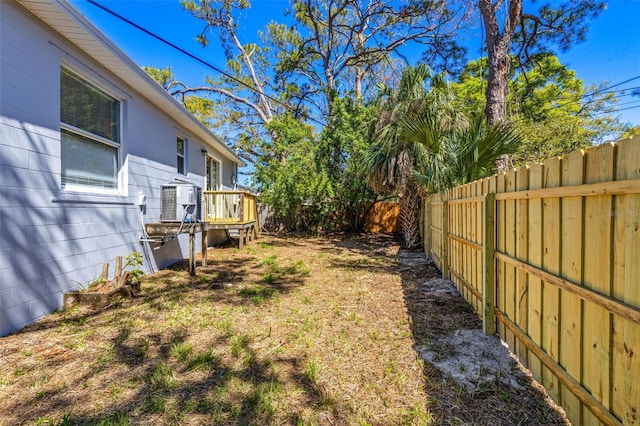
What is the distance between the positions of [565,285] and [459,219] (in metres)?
2.70

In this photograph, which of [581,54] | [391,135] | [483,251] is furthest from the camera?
[581,54]

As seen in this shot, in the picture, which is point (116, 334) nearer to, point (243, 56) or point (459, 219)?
point (459, 219)

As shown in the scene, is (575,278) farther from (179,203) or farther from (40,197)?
(179,203)

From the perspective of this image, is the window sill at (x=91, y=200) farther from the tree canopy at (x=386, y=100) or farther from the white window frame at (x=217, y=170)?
the tree canopy at (x=386, y=100)

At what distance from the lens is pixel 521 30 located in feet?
36.9

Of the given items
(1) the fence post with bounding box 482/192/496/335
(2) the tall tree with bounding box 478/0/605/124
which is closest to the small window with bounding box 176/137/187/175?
(1) the fence post with bounding box 482/192/496/335

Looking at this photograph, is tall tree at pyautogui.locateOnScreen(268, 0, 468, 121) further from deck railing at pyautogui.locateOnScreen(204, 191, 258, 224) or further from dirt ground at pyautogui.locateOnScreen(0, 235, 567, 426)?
dirt ground at pyautogui.locateOnScreen(0, 235, 567, 426)

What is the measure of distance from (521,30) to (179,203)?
1293 centimetres

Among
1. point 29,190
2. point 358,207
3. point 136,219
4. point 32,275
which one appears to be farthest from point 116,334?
point 358,207

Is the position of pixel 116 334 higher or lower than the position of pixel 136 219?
lower

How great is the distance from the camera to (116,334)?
315 cm

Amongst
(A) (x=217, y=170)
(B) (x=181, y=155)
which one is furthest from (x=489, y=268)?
(A) (x=217, y=170)

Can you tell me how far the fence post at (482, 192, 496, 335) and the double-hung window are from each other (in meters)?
4.86

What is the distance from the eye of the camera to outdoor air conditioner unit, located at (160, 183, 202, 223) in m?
5.75
